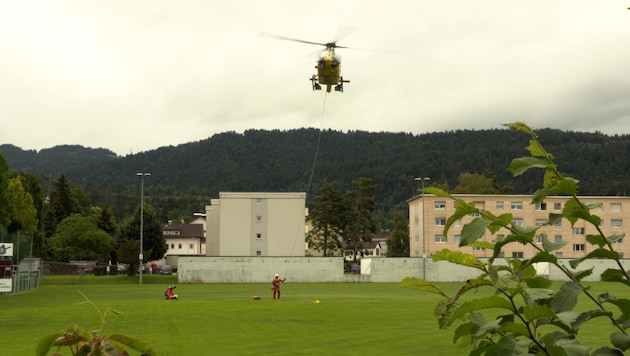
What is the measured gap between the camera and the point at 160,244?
4493 inches

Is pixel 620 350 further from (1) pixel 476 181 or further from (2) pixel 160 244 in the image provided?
(1) pixel 476 181

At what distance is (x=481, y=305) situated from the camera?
1.97 meters

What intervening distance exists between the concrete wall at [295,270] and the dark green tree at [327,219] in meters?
→ 32.0

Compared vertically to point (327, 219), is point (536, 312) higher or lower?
lower

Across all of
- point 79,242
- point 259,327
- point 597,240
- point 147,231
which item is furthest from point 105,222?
point 597,240

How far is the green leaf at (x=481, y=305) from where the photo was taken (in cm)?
188

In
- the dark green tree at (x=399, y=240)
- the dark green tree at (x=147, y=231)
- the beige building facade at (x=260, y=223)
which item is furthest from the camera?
the dark green tree at (x=399, y=240)

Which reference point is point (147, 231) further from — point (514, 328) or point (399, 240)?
point (514, 328)

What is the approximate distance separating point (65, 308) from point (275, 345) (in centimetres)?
2111

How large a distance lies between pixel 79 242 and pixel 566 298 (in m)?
105

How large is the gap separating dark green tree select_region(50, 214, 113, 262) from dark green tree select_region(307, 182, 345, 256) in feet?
95.7

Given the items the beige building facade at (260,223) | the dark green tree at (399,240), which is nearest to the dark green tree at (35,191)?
the beige building facade at (260,223)

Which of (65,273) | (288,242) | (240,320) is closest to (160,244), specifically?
(65,273)

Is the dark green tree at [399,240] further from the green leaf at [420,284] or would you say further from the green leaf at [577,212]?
the green leaf at [577,212]
